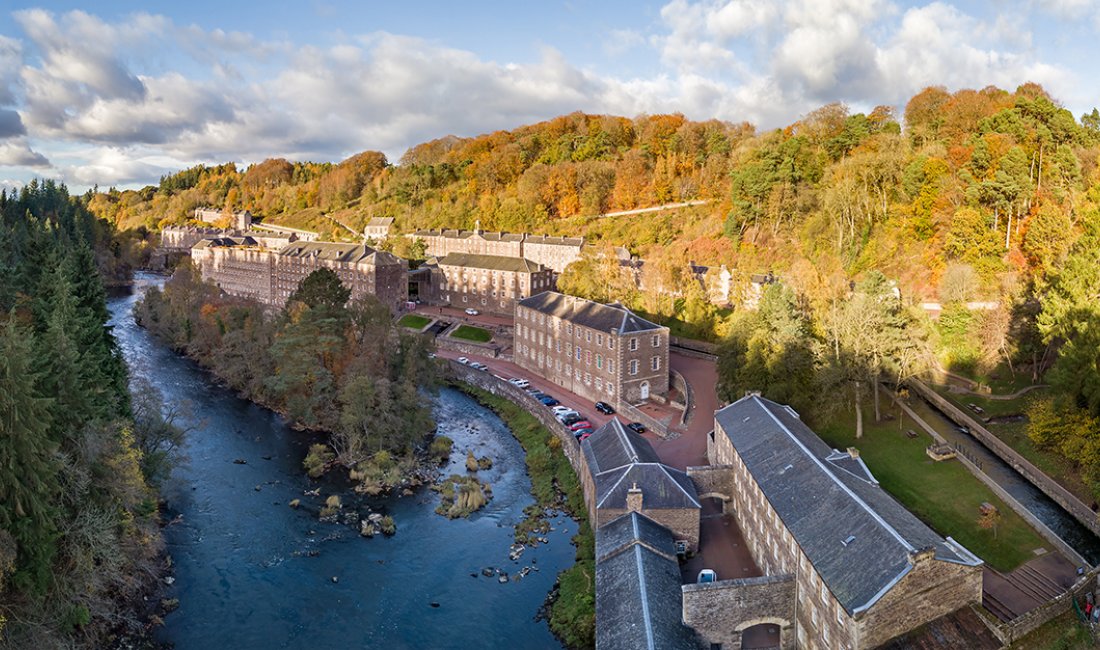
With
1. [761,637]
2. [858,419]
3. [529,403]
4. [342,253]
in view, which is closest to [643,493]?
[761,637]

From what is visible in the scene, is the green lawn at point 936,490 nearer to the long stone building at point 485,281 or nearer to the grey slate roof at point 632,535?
the grey slate roof at point 632,535

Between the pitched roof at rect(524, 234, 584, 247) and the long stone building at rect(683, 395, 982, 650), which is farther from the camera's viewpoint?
the pitched roof at rect(524, 234, 584, 247)

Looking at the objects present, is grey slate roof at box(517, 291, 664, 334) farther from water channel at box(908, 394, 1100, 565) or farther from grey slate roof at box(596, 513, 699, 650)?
grey slate roof at box(596, 513, 699, 650)

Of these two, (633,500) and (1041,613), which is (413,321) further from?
(1041,613)

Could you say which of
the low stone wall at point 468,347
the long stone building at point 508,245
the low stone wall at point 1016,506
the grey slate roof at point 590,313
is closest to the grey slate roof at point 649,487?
the low stone wall at point 1016,506

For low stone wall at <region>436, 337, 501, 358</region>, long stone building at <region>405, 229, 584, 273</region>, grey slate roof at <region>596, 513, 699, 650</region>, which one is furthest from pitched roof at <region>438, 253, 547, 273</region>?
grey slate roof at <region>596, 513, 699, 650</region>

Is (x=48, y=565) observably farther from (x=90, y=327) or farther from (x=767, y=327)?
(x=767, y=327)
